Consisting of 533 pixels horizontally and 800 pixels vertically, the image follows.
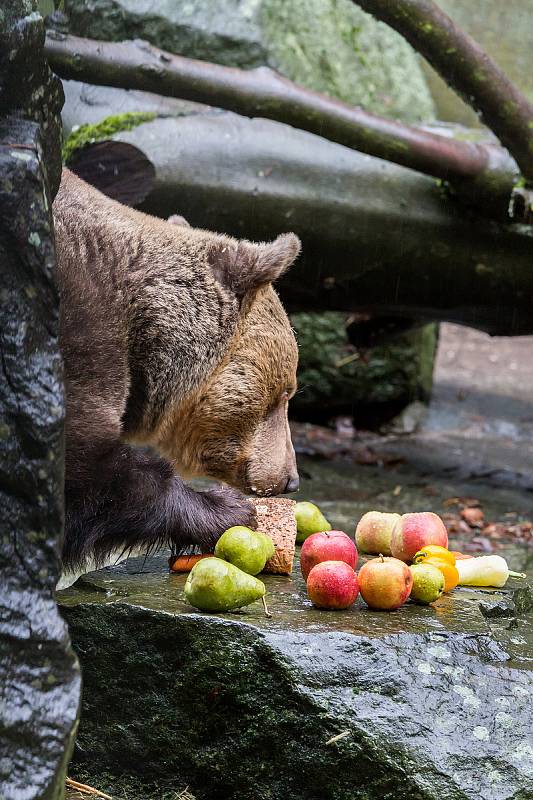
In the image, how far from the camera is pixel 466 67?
6090mm

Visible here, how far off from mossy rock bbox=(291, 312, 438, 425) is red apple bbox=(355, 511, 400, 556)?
6.03 metres

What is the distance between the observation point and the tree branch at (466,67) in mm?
5746

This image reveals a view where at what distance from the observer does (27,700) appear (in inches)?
104

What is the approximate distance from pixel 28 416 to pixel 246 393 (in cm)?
213

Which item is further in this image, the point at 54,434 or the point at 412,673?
the point at 412,673

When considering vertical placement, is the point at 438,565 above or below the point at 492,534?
above

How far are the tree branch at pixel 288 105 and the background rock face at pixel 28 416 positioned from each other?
3301mm

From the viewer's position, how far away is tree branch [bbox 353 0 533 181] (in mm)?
5746

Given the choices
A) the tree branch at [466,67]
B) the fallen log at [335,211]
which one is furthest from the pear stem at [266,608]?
the fallen log at [335,211]

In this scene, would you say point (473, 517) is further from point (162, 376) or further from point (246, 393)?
point (162, 376)

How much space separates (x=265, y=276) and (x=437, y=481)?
15.0ft

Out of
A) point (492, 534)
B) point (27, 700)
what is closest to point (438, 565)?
point (27, 700)

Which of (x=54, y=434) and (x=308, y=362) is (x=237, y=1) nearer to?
(x=308, y=362)

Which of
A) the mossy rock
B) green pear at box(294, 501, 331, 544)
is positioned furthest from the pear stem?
the mossy rock
